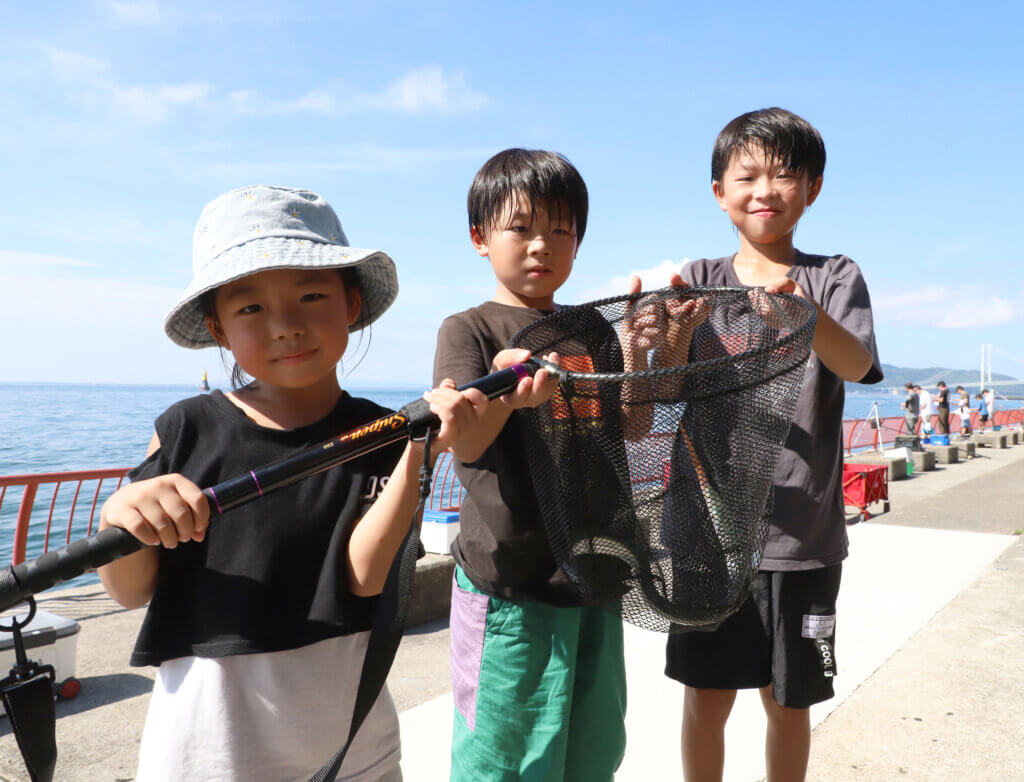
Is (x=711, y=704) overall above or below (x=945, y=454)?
above

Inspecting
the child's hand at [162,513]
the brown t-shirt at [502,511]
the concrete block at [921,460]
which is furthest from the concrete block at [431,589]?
the concrete block at [921,460]

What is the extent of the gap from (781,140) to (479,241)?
87 centimetres

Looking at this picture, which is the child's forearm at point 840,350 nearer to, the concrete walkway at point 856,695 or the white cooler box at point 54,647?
the concrete walkway at point 856,695

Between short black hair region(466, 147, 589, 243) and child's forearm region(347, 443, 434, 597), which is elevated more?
short black hair region(466, 147, 589, 243)

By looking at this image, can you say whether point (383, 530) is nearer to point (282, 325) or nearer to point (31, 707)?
point (282, 325)

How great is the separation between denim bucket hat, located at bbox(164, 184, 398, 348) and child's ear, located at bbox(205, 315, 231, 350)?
4 centimetres

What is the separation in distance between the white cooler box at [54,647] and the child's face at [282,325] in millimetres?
2900

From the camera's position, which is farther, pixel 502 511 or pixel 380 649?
pixel 502 511

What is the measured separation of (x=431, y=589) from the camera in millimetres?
4801

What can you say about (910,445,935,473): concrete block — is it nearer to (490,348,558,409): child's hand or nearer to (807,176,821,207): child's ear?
(807,176,821,207): child's ear

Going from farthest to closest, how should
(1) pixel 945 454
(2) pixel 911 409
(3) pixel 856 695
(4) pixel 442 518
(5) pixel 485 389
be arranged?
1. (2) pixel 911 409
2. (1) pixel 945 454
3. (4) pixel 442 518
4. (3) pixel 856 695
5. (5) pixel 485 389

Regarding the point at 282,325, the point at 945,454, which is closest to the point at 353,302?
the point at 282,325

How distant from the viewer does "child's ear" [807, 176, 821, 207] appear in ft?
6.94

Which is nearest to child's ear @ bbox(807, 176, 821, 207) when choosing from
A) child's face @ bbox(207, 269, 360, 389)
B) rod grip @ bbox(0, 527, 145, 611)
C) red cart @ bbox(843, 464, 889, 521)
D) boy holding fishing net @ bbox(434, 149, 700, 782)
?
boy holding fishing net @ bbox(434, 149, 700, 782)
